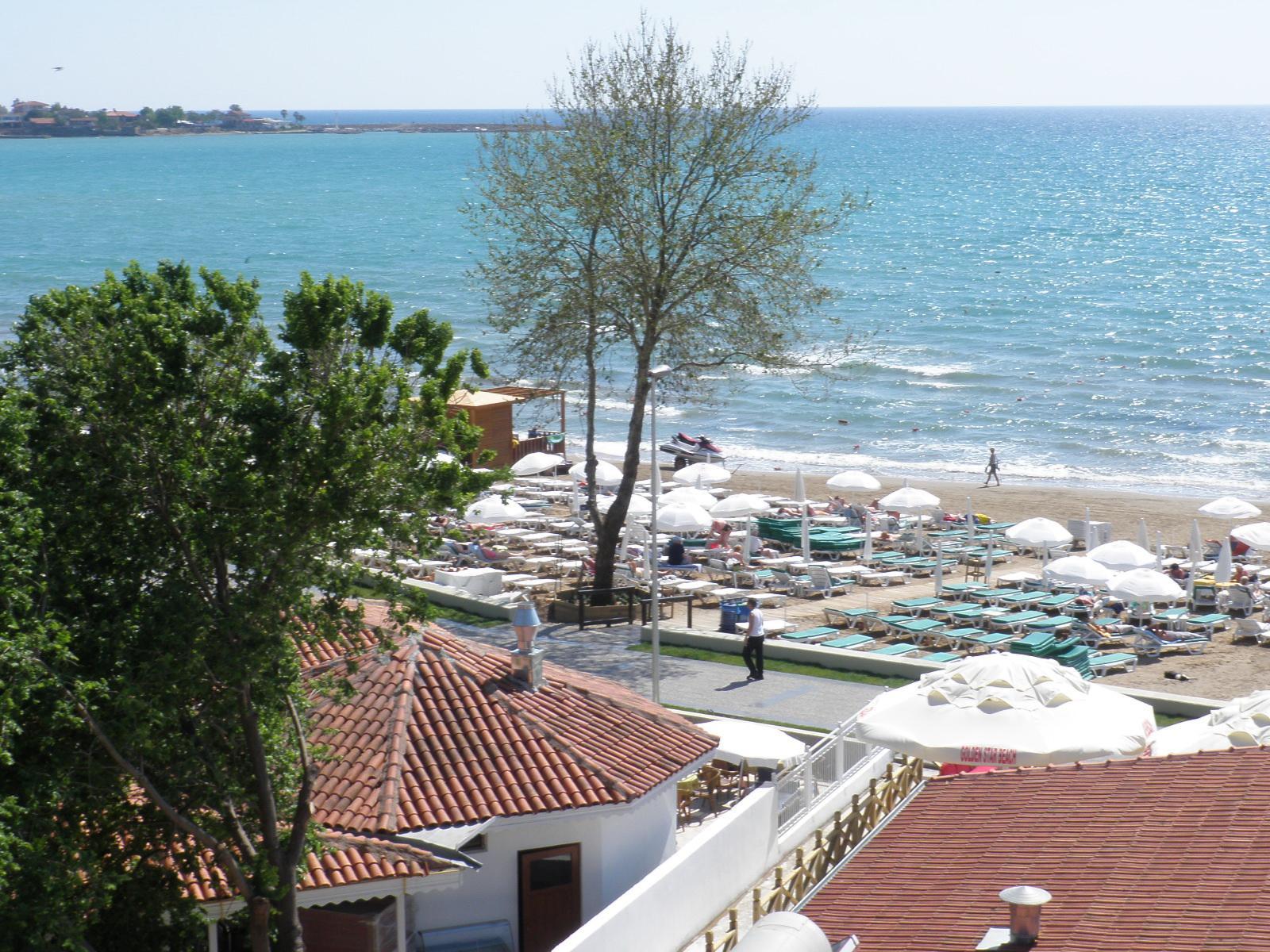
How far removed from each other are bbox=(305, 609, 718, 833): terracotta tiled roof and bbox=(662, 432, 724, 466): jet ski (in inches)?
1181

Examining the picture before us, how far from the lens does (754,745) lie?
15117 mm

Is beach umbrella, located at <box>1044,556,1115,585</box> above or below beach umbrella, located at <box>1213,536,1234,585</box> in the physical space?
above

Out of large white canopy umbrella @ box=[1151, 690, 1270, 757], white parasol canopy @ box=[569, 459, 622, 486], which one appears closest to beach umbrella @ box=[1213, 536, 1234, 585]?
white parasol canopy @ box=[569, 459, 622, 486]

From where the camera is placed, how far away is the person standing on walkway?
20.0 meters

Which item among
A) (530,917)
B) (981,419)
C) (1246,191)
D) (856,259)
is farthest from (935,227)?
(530,917)

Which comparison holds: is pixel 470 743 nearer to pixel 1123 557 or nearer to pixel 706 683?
pixel 706 683

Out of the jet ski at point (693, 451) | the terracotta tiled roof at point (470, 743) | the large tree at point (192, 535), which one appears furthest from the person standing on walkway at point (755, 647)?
the jet ski at point (693, 451)

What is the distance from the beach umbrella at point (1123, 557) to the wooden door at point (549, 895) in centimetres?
1527

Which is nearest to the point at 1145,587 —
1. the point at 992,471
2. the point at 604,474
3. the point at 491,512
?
the point at 491,512

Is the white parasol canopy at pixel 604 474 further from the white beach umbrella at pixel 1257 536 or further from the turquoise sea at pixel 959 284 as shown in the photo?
the white beach umbrella at pixel 1257 536

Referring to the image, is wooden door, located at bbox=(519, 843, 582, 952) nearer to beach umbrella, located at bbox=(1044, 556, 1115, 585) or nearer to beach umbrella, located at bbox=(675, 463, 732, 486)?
beach umbrella, located at bbox=(1044, 556, 1115, 585)

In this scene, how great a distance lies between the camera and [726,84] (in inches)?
984

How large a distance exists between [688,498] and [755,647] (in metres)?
10.1

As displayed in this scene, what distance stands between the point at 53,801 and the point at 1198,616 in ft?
67.3
